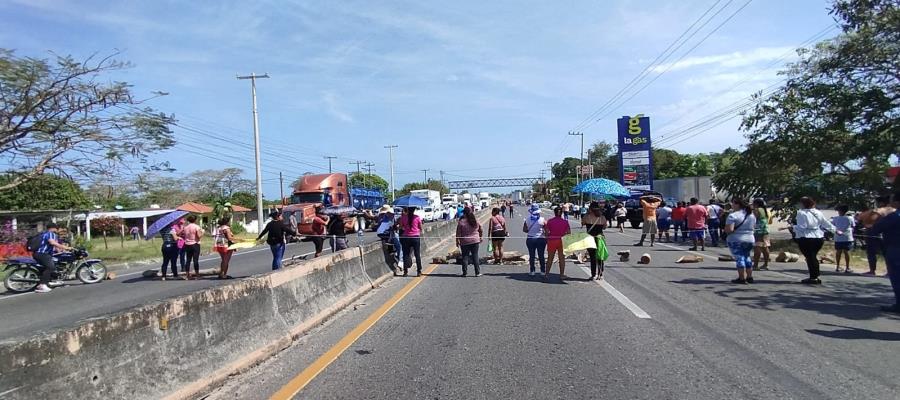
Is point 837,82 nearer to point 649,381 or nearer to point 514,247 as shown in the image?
point 514,247

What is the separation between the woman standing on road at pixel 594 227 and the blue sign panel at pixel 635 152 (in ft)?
123

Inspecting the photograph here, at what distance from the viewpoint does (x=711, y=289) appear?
11.1 m

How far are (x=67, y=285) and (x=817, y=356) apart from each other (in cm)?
1713

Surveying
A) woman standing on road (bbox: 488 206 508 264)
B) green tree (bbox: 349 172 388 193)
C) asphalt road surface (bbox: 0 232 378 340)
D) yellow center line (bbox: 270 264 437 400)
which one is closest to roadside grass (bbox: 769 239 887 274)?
woman standing on road (bbox: 488 206 508 264)

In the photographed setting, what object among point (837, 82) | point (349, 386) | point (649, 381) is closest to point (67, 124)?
point (349, 386)

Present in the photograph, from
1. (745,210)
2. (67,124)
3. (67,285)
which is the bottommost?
(67,285)

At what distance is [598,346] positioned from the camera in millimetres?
6812

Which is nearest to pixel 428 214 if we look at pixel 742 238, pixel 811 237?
pixel 742 238

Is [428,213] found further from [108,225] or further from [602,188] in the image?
[602,188]

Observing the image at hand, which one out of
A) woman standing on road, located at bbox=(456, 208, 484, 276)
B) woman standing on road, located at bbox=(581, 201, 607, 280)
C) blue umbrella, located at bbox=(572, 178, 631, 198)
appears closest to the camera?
woman standing on road, located at bbox=(581, 201, 607, 280)

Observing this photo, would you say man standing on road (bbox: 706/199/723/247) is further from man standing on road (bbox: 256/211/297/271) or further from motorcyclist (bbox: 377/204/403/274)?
man standing on road (bbox: 256/211/297/271)

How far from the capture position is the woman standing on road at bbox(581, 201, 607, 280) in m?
12.6

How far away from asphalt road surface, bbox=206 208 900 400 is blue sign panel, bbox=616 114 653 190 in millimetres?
38443

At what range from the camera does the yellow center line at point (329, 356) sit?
537cm
